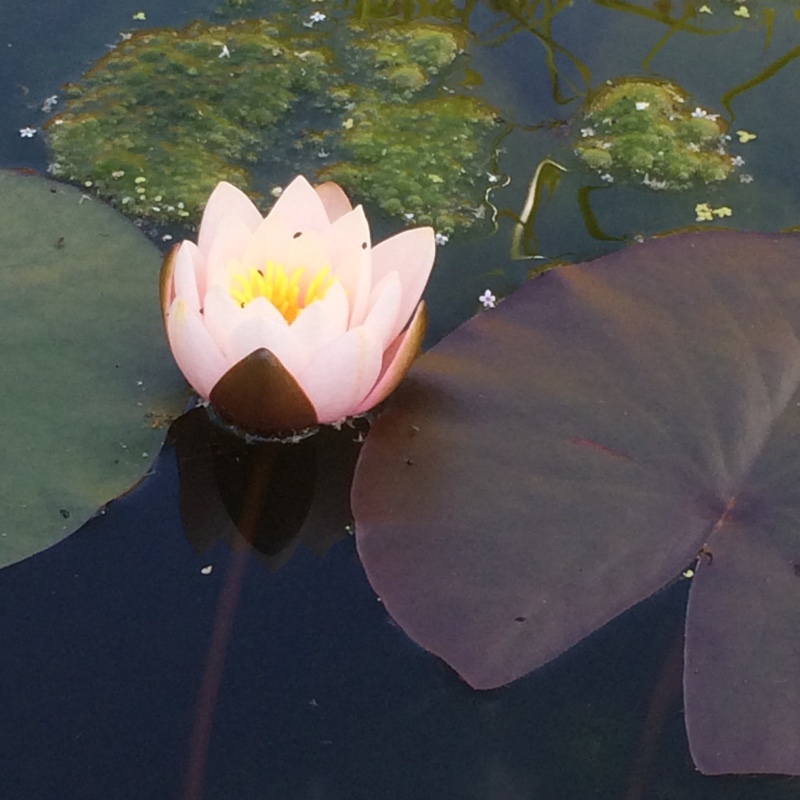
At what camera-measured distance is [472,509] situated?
3.93 ft

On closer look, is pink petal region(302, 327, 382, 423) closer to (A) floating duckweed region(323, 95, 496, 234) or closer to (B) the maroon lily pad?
(B) the maroon lily pad

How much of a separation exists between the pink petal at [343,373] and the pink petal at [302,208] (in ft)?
0.76

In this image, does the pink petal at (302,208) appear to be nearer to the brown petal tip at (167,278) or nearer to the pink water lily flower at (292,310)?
the pink water lily flower at (292,310)

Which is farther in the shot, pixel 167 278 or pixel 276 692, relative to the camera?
pixel 167 278

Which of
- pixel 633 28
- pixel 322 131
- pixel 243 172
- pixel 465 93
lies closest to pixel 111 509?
pixel 243 172

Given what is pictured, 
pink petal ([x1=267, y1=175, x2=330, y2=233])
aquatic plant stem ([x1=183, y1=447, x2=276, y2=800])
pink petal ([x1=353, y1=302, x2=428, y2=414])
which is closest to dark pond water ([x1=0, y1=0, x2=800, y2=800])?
aquatic plant stem ([x1=183, y1=447, x2=276, y2=800])

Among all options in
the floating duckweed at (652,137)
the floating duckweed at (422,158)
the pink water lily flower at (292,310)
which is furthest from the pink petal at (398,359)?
the floating duckweed at (652,137)

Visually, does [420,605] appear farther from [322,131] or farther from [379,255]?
[322,131]

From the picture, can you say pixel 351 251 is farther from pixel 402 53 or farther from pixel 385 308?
pixel 402 53

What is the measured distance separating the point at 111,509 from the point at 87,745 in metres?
0.31

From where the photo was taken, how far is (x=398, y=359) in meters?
1.23

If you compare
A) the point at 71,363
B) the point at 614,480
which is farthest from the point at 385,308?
the point at 71,363

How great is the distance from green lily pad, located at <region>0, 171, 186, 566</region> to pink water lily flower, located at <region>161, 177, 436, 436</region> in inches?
5.1

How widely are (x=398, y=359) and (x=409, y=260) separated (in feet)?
0.47
